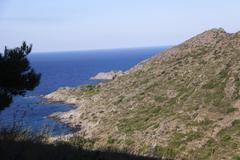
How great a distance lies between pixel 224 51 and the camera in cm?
6384

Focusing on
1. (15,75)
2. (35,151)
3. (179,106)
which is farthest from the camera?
(179,106)

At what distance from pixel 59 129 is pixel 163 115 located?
3691 cm

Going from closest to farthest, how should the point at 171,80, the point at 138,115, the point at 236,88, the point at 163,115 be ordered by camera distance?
the point at 236,88 < the point at 163,115 < the point at 138,115 < the point at 171,80

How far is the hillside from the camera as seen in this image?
3662 centimetres

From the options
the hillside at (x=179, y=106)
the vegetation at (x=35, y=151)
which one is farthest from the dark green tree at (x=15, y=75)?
the hillside at (x=179, y=106)

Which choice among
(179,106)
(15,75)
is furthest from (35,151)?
(179,106)

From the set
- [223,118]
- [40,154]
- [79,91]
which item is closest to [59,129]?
[40,154]

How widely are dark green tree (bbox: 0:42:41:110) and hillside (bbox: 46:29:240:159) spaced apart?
23.7 feet

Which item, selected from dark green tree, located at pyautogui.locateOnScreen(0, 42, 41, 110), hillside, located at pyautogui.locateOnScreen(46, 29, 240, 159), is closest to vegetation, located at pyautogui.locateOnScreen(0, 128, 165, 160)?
dark green tree, located at pyautogui.locateOnScreen(0, 42, 41, 110)

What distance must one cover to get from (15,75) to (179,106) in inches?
1521

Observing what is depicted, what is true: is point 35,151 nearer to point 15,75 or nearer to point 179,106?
point 15,75

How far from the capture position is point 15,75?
1345cm

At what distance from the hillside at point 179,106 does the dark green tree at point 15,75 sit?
7.22m

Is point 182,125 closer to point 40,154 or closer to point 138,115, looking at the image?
point 138,115
